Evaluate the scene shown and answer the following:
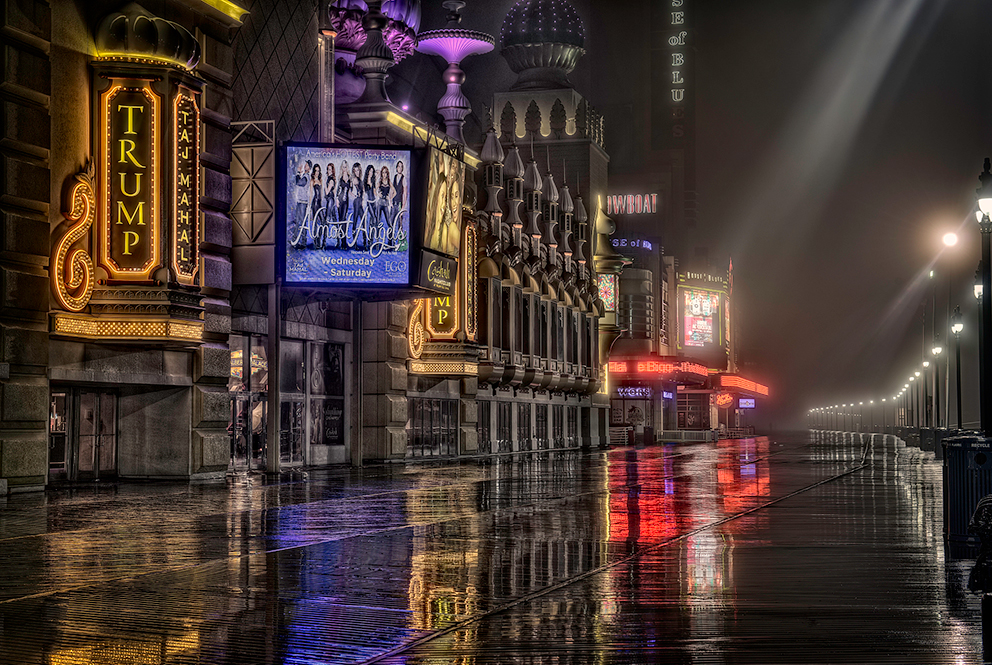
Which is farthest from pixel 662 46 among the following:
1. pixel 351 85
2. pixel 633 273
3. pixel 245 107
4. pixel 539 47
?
pixel 245 107

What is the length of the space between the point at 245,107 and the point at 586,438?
43446mm

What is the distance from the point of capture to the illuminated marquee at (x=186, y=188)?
96.9 ft

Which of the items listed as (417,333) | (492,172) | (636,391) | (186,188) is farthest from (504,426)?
(636,391)

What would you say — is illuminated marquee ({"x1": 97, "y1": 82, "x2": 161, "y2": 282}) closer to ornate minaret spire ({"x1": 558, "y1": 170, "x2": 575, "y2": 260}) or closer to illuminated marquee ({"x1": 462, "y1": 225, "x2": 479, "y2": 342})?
illuminated marquee ({"x1": 462, "y1": 225, "x2": 479, "y2": 342})

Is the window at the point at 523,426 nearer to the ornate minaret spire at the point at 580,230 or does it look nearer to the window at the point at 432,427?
the ornate minaret spire at the point at 580,230

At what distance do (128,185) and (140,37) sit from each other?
334 centimetres

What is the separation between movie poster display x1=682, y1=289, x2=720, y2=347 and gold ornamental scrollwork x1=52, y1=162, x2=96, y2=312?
312 feet

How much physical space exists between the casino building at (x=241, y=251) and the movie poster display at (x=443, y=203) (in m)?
0.11

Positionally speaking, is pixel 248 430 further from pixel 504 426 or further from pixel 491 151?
pixel 504 426

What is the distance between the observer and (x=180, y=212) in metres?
29.8

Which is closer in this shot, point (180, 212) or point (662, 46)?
point (180, 212)

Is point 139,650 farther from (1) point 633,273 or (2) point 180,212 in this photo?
(1) point 633,273

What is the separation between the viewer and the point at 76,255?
Result: 27906mm

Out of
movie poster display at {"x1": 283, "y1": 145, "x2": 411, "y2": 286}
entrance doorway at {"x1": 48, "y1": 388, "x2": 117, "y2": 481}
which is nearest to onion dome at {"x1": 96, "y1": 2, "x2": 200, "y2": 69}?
movie poster display at {"x1": 283, "y1": 145, "x2": 411, "y2": 286}
